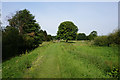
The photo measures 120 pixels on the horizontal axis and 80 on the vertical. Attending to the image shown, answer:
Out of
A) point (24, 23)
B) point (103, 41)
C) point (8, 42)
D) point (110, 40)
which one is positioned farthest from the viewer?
point (103, 41)

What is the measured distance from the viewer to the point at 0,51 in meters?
8.55

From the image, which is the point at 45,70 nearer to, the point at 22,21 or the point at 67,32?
the point at 22,21

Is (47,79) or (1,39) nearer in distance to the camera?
(47,79)

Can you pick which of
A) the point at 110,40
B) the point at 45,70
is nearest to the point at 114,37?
the point at 110,40

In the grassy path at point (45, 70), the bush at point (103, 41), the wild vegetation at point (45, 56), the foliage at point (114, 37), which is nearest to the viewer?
the grassy path at point (45, 70)

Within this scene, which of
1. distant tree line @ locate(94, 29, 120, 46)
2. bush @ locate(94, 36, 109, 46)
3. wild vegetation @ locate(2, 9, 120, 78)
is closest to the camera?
wild vegetation @ locate(2, 9, 120, 78)

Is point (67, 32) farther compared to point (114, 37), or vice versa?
point (67, 32)

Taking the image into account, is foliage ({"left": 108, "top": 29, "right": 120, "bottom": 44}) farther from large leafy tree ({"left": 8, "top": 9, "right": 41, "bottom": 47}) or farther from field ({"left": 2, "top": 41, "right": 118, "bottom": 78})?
large leafy tree ({"left": 8, "top": 9, "right": 41, "bottom": 47})

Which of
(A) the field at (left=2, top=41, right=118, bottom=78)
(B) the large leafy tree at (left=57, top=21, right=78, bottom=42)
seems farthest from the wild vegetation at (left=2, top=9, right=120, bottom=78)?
(B) the large leafy tree at (left=57, top=21, right=78, bottom=42)

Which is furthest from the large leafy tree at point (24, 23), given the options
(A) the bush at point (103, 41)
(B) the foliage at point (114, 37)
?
(B) the foliage at point (114, 37)

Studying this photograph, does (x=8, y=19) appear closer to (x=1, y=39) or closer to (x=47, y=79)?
(x=1, y=39)

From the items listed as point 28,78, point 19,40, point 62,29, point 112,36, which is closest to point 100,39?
point 112,36

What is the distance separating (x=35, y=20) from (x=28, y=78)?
17.2 m

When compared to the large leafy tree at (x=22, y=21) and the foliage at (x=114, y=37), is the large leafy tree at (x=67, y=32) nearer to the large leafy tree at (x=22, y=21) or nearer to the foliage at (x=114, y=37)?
the foliage at (x=114, y=37)
